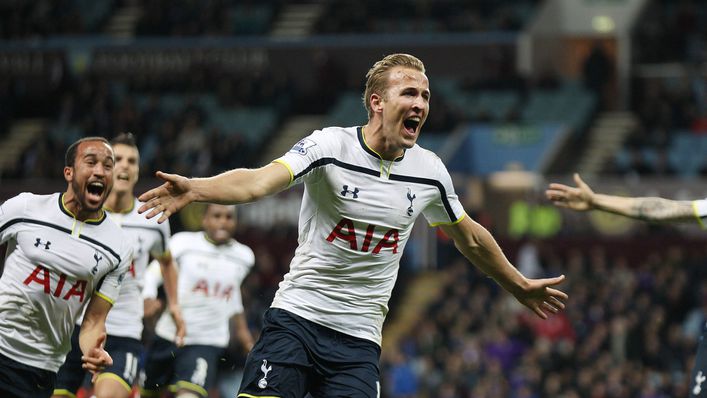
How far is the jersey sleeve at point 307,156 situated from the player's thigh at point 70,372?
145 inches

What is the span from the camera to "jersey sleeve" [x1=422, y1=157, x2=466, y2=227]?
7.80 meters

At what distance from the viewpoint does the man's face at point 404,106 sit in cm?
747

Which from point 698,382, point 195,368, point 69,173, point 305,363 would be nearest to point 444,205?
point 305,363

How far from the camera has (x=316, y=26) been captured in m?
38.1

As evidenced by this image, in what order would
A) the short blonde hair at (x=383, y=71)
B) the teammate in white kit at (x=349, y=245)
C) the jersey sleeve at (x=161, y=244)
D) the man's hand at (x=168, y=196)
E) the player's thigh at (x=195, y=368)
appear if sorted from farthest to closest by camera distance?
the player's thigh at (x=195, y=368) → the jersey sleeve at (x=161, y=244) → the short blonde hair at (x=383, y=71) → the teammate in white kit at (x=349, y=245) → the man's hand at (x=168, y=196)

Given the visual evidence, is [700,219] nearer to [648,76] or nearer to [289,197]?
[289,197]

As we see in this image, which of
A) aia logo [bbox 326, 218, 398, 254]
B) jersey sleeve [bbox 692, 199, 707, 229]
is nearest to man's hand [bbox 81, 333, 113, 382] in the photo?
aia logo [bbox 326, 218, 398, 254]

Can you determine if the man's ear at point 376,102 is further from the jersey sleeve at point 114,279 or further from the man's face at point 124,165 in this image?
the man's face at point 124,165

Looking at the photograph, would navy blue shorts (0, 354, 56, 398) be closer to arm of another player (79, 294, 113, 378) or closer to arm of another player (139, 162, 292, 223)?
arm of another player (79, 294, 113, 378)

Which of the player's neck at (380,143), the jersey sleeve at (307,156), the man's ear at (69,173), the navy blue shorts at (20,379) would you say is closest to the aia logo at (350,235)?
the jersey sleeve at (307,156)

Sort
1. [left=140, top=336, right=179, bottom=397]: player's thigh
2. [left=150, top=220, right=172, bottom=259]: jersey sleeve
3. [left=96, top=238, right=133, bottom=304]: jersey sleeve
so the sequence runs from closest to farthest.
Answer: [left=96, top=238, right=133, bottom=304]: jersey sleeve
[left=150, top=220, right=172, bottom=259]: jersey sleeve
[left=140, top=336, right=179, bottom=397]: player's thigh

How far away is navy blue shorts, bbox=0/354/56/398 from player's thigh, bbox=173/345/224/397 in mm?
2867

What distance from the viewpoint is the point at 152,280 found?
38.4ft

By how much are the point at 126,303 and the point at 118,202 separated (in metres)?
0.90
